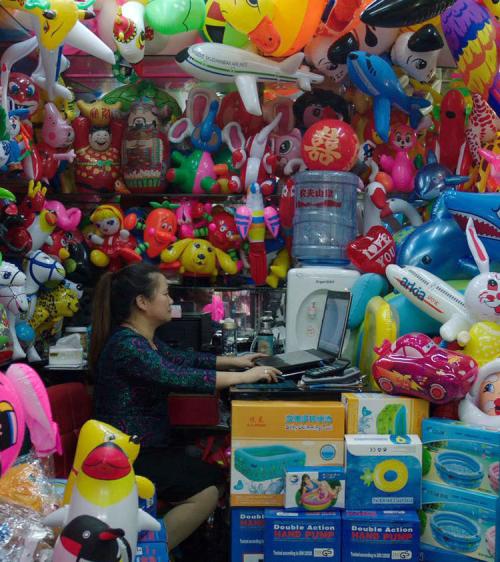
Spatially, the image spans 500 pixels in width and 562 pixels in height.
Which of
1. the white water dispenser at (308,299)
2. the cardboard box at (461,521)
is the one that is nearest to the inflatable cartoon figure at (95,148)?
the white water dispenser at (308,299)

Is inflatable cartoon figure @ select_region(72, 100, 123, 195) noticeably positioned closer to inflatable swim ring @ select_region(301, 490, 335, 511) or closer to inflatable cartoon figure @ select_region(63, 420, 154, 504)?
inflatable swim ring @ select_region(301, 490, 335, 511)

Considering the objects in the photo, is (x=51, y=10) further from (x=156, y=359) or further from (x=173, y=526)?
(x=173, y=526)

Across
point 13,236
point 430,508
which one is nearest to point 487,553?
point 430,508

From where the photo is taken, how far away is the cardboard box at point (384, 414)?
2.01 metres

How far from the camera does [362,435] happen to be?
6.52 feet

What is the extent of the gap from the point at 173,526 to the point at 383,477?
0.80m

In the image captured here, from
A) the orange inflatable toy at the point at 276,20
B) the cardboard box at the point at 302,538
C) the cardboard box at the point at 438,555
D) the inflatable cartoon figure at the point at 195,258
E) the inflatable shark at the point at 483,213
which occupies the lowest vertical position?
the cardboard box at the point at 438,555

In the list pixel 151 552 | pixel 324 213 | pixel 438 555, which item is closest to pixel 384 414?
pixel 438 555

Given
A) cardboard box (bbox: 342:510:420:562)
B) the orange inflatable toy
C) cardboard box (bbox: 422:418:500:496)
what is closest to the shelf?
the orange inflatable toy

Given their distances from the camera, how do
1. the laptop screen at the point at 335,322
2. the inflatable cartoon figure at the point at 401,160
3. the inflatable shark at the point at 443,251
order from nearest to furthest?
the laptop screen at the point at 335,322 → the inflatable shark at the point at 443,251 → the inflatable cartoon figure at the point at 401,160

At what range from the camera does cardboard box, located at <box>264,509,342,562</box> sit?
6.26 ft

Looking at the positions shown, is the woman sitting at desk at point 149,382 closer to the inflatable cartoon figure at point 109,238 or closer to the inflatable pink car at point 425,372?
the inflatable pink car at point 425,372

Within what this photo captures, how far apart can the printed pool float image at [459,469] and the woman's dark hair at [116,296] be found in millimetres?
1159

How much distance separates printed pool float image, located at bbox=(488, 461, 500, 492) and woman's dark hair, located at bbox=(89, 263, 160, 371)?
1.28 metres
